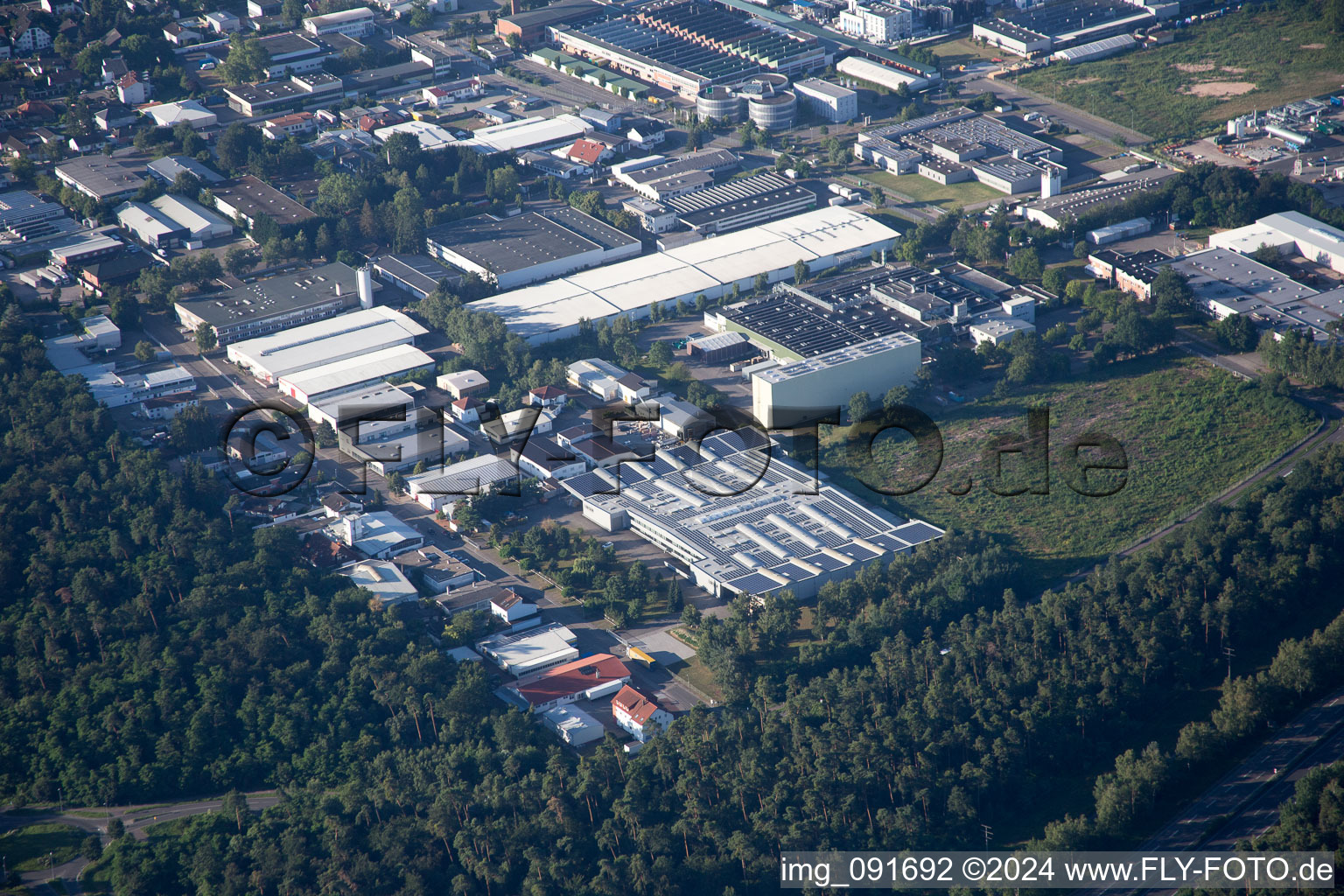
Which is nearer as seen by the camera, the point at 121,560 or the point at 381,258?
the point at 121,560

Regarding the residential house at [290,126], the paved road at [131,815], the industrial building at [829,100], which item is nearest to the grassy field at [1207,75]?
the industrial building at [829,100]

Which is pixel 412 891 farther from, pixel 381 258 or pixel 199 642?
pixel 381 258

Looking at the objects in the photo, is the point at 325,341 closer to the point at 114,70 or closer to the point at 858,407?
the point at 858,407

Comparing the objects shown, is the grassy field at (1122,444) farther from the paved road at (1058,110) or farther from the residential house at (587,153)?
the residential house at (587,153)

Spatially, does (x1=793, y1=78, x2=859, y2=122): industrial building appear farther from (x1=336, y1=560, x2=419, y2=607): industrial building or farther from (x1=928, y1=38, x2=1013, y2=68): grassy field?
(x1=336, y1=560, x2=419, y2=607): industrial building

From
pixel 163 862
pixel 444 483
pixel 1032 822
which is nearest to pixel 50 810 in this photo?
pixel 163 862

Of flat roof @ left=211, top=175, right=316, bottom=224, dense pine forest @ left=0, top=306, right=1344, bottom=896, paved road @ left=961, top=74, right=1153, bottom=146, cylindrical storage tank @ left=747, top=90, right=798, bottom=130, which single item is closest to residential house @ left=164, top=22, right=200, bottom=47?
flat roof @ left=211, top=175, right=316, bottom=224

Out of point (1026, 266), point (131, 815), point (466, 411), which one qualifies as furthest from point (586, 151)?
point (131, 815)
